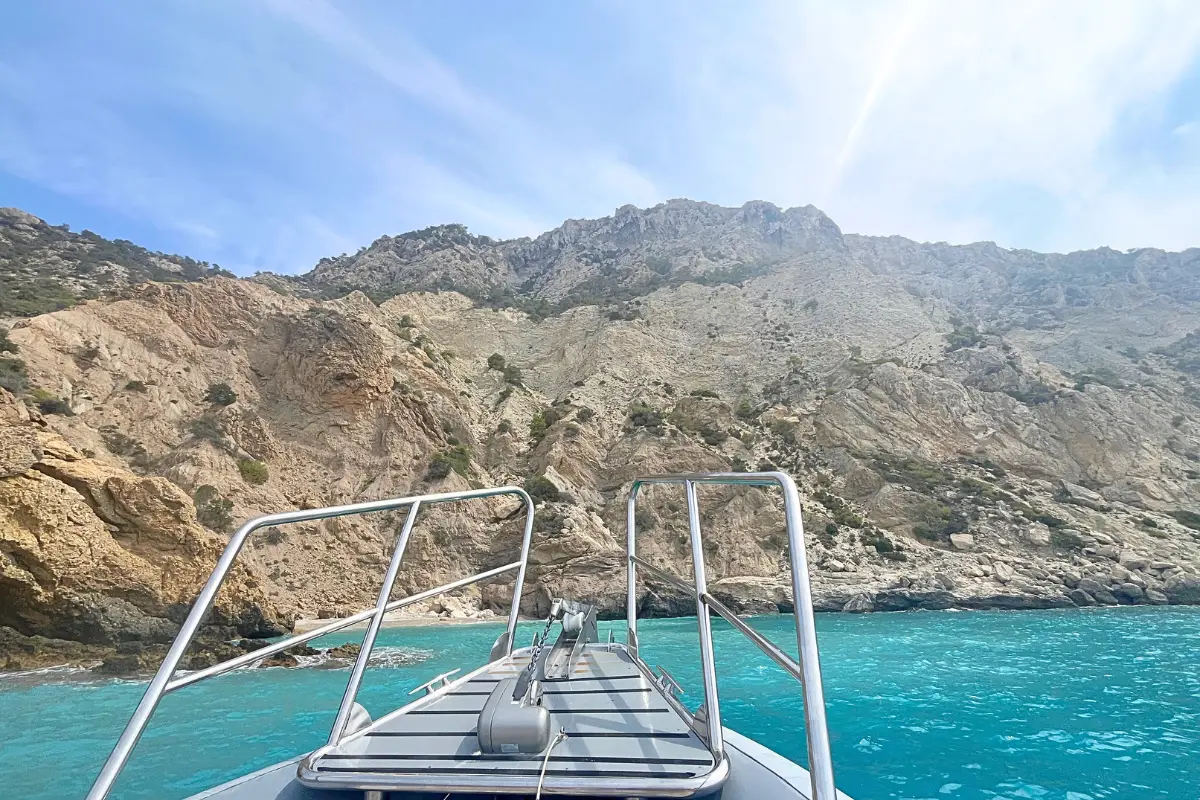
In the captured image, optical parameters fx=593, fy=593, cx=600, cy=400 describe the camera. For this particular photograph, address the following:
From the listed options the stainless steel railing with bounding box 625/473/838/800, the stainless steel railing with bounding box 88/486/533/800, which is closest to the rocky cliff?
the stainless steel railing with bounding box 88/486/533/800

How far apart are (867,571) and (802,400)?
607 inches

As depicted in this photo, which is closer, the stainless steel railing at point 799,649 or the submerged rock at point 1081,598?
the stainless steel railing at point 799,649

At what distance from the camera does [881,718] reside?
23.5ft

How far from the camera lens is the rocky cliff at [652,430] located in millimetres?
21891

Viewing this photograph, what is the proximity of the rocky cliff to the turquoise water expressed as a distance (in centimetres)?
679

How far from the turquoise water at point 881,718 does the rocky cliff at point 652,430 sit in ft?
22.3

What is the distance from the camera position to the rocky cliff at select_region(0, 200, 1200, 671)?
2189cm

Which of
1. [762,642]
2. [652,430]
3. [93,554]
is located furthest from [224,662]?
[652,430]

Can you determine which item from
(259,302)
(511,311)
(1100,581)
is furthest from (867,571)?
(511,311)

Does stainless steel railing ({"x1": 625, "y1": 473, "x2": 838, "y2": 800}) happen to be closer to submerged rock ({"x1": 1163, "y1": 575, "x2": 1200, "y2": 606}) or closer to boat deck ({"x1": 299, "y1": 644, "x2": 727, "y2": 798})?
boat deck ({"x1": 299, "y1": 644, "x2": 727, "y2": 798})

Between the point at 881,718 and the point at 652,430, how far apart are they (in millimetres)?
23821

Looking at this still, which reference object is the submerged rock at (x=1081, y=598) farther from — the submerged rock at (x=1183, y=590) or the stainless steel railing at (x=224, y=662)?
the stainless steel railing at (x=224, y=662)

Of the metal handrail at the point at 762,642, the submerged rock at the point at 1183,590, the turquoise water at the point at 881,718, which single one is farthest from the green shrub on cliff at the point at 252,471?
the submerged rock at the point at 1183,590

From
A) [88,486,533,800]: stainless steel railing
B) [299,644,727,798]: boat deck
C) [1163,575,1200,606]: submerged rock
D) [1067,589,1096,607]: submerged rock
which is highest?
[88,486,533,800]: stainless steel railing
